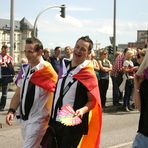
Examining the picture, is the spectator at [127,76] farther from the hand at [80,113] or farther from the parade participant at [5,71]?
the hand at [80,113]

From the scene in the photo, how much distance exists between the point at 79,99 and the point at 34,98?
622 millimetres

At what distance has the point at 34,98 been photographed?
16.3ft

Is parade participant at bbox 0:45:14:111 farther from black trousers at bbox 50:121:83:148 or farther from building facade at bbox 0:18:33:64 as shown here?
building facade at bbox 0:18:33:64

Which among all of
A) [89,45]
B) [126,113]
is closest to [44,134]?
[89,45]

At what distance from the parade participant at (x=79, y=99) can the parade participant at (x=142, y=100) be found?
905 millimetres

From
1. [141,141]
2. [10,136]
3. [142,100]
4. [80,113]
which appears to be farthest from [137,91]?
[10,136]

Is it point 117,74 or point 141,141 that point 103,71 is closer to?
point 117,74

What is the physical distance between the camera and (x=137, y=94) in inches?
144

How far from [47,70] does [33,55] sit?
0.23 m

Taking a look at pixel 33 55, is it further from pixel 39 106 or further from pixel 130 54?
pixel 130 54

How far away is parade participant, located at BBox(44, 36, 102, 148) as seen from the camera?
4504 mm

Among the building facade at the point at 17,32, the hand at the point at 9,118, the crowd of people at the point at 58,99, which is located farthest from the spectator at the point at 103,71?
the building facade at the point at 17,32

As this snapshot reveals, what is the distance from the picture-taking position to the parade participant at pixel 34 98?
16.2 ft

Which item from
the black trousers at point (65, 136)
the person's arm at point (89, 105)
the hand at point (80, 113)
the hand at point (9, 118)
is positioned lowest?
the black trousers at point (65, 136)
